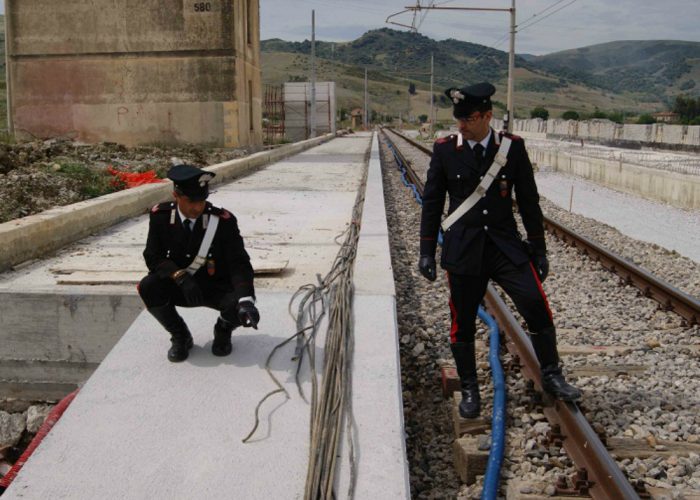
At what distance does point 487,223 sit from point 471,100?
Result: 2.34 ft

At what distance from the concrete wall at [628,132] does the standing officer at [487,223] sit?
34196 millimetres

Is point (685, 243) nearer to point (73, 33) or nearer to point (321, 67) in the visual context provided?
point (73, 33)

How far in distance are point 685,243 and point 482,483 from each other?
8.30m

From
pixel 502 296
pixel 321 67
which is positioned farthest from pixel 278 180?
pixel 321 67

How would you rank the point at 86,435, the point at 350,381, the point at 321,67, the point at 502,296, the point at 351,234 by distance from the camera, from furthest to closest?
the point at 321,67 < the point at 351,234 < the point at 502,296 < the point at 350,381 < the point at 86,435

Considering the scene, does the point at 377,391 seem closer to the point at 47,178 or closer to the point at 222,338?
the point at 222,338

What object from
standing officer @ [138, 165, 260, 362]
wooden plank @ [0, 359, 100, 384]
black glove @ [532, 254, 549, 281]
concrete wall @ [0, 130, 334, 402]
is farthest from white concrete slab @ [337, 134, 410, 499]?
wooden plank @ [0, 359, 100, 384]

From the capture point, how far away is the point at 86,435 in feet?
12.5

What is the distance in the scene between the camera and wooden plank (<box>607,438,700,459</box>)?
4.01m

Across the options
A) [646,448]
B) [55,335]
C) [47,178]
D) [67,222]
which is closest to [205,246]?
[55,335]

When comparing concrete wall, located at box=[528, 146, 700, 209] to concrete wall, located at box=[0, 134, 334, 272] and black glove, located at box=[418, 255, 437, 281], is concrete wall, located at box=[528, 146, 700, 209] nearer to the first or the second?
concrete wall, located at box=[0, 134, 334, 272]

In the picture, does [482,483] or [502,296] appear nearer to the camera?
[482,483]

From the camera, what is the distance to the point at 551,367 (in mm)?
4391

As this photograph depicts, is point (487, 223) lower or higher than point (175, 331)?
higher
